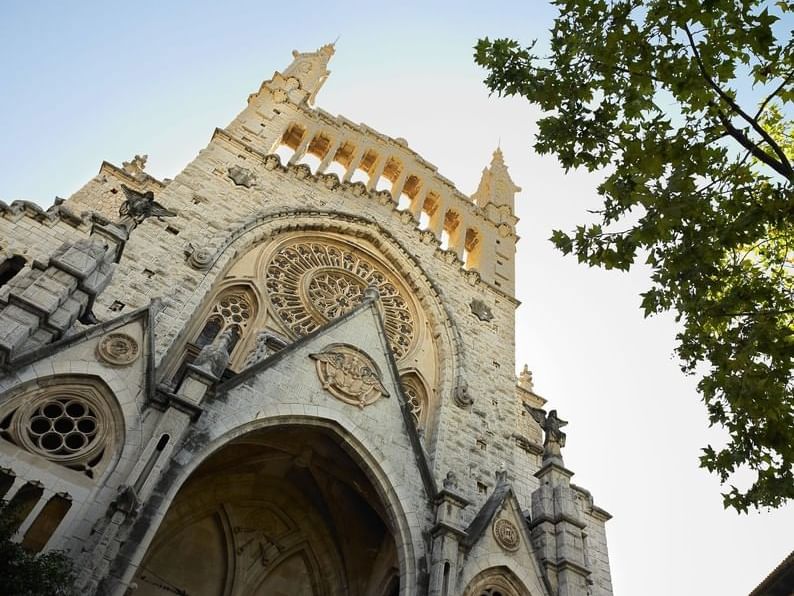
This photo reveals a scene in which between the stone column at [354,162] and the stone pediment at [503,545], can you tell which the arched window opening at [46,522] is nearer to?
the stone pediment at [503,545]

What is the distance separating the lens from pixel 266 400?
9219 mm

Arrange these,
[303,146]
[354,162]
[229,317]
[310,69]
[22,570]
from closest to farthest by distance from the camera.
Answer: [22,570] → [229,317] → [303,146] → [354,162] → [310,69]

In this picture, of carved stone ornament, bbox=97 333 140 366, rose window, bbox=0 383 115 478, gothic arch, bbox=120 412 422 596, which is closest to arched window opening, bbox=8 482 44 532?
rose window, bbox=0 383 115 478

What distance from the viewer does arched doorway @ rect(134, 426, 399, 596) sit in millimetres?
10406

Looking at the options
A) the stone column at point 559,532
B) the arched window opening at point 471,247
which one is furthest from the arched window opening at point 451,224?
the stone column at point 559,532

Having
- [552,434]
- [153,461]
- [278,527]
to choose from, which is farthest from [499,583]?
[153,461]

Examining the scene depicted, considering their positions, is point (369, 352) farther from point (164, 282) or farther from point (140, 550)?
point (140, 550)

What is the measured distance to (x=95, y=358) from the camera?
8172 mm

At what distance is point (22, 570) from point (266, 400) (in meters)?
4.08

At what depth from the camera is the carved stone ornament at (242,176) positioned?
49.1 ft

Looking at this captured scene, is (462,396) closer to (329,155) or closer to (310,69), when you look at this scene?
(329,155)

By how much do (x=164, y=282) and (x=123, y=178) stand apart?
4.64 m

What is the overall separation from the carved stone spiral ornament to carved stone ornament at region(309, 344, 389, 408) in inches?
115

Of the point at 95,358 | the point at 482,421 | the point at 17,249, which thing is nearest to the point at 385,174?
the point at 482,421
